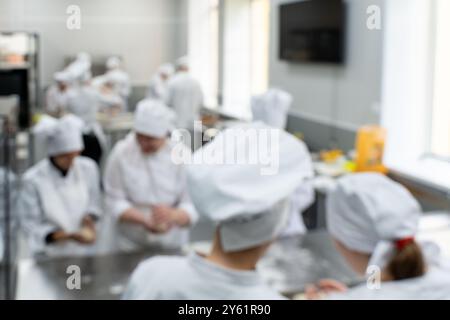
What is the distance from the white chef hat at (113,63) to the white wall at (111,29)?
2 cm

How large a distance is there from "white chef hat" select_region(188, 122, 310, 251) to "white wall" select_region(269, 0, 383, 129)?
3.63ft

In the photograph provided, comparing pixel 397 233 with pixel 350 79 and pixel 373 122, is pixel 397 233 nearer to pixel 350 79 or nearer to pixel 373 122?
pixel 373 122

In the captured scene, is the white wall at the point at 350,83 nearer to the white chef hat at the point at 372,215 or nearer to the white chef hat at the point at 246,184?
the white chef hat at the point at 372,215

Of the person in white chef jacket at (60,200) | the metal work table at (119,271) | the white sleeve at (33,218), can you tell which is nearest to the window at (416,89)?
the metal work table at (119,271)

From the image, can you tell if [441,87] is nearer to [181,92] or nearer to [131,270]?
[181,92]

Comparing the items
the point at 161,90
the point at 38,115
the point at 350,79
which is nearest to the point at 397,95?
the point at 350,79

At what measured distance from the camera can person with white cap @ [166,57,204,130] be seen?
4.33 feet

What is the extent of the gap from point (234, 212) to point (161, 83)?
880 mm

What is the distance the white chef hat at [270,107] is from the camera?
4.39ft

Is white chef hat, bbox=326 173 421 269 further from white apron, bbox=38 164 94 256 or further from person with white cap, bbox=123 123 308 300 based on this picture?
white apron, bbox=38 164 94 256

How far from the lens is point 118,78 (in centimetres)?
166

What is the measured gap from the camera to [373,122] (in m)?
2.20

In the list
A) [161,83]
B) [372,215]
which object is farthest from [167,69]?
[372,215]

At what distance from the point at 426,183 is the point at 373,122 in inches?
19.1
